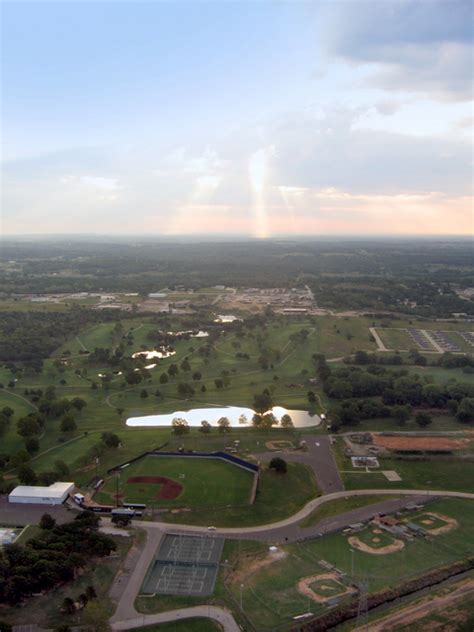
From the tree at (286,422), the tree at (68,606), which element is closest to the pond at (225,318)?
the tree at (286,422)

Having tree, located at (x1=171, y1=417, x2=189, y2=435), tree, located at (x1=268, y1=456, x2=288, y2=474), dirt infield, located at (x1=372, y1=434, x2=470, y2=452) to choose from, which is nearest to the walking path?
dirt infield, located at (x1=372, y1=434, x2=470, y2=452)

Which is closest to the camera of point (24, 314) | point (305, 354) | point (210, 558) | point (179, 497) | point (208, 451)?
point (210, 558)

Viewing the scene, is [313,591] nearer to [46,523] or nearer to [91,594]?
[91,594]

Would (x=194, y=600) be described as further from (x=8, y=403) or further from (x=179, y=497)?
(x=8, y=403)

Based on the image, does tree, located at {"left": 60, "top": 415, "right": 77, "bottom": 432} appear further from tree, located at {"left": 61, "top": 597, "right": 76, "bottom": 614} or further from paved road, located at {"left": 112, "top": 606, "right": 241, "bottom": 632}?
paved road, located at {"left": 112, "top": 606, "right": 241, "bottom": 632}

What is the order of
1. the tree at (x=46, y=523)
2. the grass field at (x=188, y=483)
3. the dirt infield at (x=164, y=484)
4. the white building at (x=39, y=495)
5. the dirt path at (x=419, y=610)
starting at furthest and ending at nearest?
the dirt infield at (x=164, y=484), the grass field at (x=188, y=483), the white building at (x=39, y=495), the tree at (x=46, y=523), the dirt path at (x=419, y=610)

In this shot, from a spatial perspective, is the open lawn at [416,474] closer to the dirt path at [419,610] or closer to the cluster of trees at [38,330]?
the dirt path at [419,610]

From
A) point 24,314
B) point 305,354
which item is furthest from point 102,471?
point 24,314
